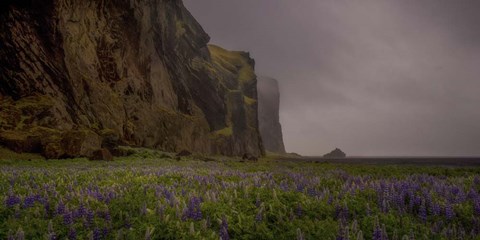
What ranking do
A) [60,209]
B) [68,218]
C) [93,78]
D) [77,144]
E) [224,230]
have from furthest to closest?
[93,78] → [77,144] → [60,209] → [68,218] → [224,230]

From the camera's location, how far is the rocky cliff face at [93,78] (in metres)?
31.5

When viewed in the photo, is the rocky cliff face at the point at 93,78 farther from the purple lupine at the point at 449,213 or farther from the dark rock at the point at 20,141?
the purple lupine at the point at 449,213

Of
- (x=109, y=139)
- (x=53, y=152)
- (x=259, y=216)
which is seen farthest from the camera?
(x=109, y=139)

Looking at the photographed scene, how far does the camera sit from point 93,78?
1709 inches

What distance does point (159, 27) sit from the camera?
70.1 metres

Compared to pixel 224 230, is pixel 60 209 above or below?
above

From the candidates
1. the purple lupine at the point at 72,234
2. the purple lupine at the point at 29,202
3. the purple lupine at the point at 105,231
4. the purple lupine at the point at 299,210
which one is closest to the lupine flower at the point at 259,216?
the purple lupine at the point at 299,210

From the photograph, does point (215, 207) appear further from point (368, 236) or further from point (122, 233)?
point (368, 236)

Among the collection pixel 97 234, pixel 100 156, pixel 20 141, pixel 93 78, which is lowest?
pixel 97 234

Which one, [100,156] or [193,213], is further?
[100,156]

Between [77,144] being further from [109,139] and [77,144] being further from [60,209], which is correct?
[60,209]

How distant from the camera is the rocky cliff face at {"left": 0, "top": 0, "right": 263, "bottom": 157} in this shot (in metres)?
31.5

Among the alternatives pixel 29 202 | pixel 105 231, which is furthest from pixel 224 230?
pixel 29 202

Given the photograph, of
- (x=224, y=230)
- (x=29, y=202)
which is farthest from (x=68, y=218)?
(x=224, y=230)
